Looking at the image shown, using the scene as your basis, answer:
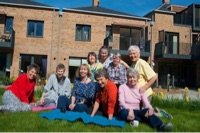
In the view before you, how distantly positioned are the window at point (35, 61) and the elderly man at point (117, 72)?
19611 mm

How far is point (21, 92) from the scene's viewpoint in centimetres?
793

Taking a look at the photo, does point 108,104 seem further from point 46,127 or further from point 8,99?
point 8,99

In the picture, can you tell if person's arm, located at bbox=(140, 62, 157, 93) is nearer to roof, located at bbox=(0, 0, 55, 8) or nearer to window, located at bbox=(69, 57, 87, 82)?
window, located at bbox=(69, 57, 87, 82)

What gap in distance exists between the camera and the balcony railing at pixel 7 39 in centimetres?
2511

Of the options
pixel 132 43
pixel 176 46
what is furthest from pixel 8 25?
pixel 176 46

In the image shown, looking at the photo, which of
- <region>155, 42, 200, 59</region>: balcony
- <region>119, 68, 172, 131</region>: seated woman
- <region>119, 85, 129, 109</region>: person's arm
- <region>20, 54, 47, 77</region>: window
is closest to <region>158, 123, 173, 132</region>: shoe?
<region>119, 68, 172, 131</region>: seated woman

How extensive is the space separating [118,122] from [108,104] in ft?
1.93

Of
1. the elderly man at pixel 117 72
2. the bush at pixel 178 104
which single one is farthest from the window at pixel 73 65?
the elderly man at pixel 117 72

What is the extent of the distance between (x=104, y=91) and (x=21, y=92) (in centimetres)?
229

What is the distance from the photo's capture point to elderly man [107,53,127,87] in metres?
7.63

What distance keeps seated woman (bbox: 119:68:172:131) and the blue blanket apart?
0.26m

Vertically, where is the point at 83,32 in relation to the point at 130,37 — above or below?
above

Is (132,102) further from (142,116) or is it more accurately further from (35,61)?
(35,61)

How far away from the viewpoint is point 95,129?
19.1 feet
